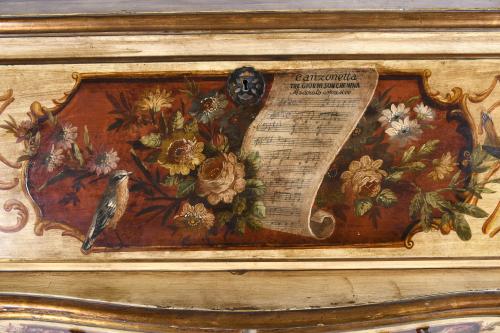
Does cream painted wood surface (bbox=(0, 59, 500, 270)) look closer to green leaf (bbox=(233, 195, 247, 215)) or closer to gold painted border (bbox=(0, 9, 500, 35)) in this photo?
green leaf (bbox=(233, 195, 247, 215))

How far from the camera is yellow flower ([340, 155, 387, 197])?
4.90ft

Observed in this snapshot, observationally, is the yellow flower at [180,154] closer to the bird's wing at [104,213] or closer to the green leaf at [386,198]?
the bird's wing at [104,213]

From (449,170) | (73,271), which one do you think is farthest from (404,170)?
(73,271)

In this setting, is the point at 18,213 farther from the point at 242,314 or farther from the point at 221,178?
the point at 242,314

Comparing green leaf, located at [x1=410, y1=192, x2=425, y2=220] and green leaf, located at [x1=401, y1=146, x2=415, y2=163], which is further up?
green leaf, located at [x1=401, y1=146, x2=415, y2=163]

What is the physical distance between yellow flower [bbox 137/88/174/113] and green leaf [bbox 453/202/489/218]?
901mm

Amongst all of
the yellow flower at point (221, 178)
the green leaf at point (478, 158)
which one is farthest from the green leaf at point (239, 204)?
the green leaf at point (478, 158)

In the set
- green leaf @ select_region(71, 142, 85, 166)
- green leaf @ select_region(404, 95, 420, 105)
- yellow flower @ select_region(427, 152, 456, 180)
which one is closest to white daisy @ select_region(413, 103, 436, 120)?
green leaf @ select_region(404, 95, 420, 105)

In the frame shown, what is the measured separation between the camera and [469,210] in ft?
Answer: 5.03

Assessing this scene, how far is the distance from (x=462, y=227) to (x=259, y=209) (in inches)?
24.1

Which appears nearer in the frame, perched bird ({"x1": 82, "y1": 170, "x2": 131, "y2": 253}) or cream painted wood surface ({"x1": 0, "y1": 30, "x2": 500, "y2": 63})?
cream painted wood surface ({"x1": 0, "y1": 30, "x2": 500, "y2": 63})

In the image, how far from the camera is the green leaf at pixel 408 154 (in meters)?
1.49

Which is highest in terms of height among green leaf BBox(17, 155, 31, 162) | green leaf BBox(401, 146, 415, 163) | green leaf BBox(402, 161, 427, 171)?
green leaf BBox(401, 146, 415, 163)

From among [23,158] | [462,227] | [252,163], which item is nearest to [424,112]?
[462,227]
